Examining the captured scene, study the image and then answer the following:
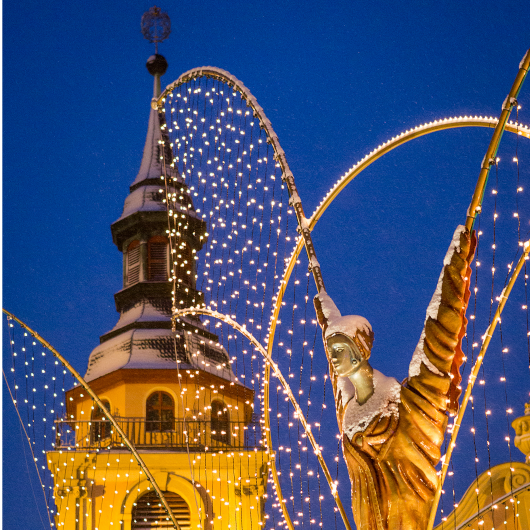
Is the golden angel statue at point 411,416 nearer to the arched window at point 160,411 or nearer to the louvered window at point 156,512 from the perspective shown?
the louvered window at point 156,512

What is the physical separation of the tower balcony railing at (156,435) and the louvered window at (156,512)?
59.3 inches

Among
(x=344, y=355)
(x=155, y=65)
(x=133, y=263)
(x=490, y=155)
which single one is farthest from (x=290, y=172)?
(x=155, y=65)

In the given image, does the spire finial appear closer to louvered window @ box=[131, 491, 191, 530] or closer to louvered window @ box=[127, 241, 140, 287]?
louvered window @ box=[127, 241, 140, 287]

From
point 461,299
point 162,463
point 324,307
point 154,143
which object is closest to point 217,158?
point 324,307

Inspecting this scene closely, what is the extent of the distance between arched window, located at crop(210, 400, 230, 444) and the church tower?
0.04m

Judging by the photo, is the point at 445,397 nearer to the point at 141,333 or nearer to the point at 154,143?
the point at 141,333

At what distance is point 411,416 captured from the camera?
19.3 ft

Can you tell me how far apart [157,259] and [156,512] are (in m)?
9.16

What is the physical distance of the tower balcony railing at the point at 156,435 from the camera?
82.9 feet

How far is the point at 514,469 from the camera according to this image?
14.2 metres

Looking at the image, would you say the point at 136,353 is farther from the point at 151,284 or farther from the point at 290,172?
the point at 290,172

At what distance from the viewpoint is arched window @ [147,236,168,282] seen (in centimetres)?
3040

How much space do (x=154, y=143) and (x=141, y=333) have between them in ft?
31.5

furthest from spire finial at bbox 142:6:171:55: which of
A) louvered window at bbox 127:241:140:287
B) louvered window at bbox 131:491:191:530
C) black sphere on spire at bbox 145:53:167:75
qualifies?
louvered window at bbox 131:491:191:530
